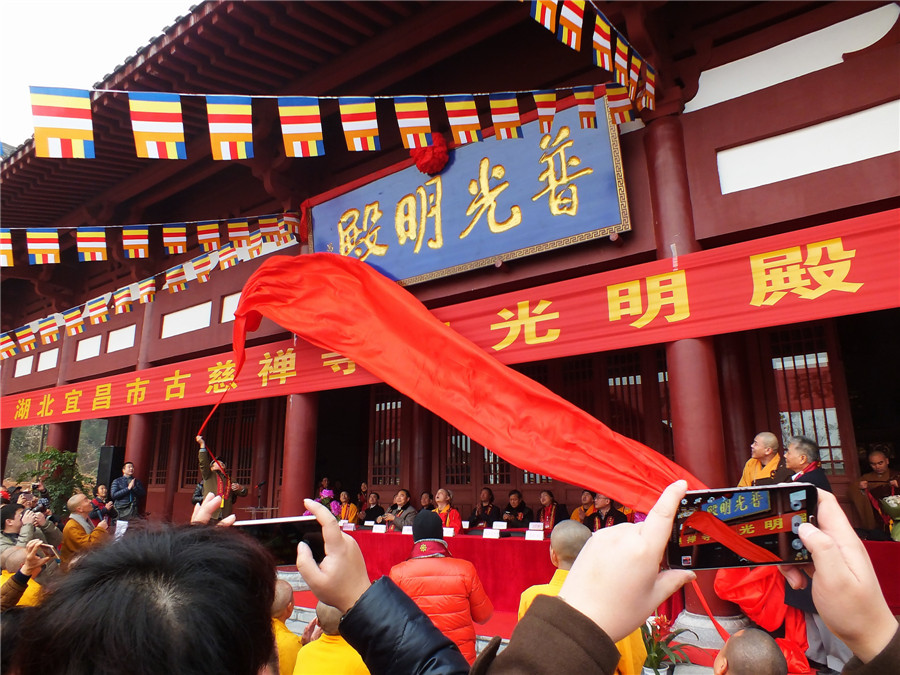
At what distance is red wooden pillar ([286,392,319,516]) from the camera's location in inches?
247

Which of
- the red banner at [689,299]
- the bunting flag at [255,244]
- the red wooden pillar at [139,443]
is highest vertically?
the bunting flag at [255,244]

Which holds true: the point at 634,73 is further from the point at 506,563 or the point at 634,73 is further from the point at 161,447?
the point at 161,447

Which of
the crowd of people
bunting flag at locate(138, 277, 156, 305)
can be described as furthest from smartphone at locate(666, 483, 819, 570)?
bunting flag at locate(138, 277, 156, 305)

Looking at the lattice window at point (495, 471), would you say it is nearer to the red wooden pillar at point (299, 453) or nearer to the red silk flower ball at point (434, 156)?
the red wooden pillar at point (299, 453)

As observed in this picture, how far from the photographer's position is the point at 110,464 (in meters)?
8.97

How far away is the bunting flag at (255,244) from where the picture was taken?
6.75 m

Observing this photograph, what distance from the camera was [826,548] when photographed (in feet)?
2.36

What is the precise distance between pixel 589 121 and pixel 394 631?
4288 millimetres

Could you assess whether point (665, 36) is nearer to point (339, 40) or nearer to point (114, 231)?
point (339, 40)

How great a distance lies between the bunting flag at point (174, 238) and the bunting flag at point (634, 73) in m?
5.47

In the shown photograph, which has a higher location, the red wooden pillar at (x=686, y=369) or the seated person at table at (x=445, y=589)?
the red wooden pillar at (x=686, y=369)

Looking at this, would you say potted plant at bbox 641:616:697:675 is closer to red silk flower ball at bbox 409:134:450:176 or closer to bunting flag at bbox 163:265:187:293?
red silk flower ball at bbox 409:134:450:176

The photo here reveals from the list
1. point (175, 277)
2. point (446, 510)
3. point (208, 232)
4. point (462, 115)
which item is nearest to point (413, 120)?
point (462, 115)

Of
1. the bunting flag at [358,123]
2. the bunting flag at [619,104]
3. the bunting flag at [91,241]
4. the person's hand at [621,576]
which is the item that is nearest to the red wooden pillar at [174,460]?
the bunting flag at [91,241]
